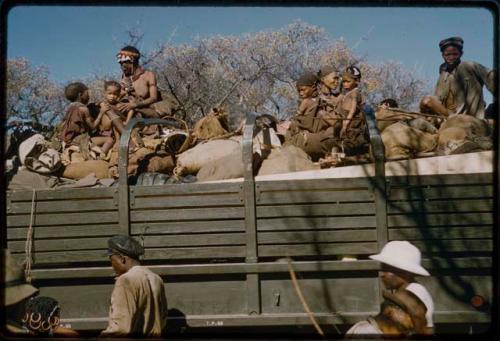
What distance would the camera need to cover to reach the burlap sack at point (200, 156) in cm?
447

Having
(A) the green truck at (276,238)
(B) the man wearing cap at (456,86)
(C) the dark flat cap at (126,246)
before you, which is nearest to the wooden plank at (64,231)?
(A) the green truck at (276,238)

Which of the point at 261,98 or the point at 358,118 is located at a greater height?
the point at 261,98

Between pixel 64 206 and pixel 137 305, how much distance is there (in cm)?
93

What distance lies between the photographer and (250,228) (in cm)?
393

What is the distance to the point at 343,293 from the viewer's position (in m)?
3.91

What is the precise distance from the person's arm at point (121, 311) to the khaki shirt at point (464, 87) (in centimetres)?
304

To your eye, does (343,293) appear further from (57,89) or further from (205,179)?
(57,89)

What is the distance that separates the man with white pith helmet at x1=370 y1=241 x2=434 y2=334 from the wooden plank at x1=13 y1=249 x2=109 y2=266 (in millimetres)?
1840

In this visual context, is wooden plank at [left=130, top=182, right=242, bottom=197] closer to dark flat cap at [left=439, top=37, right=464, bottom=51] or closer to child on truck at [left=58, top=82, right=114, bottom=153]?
child on truck at [left=58, top=82, right=114, bottom=153]

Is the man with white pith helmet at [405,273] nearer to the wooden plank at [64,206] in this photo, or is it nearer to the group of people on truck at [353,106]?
the group of people on truck at [353,106]

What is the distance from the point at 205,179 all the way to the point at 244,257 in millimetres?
645

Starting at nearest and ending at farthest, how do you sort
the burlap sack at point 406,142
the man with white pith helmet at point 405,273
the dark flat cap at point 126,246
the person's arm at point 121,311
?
the man with white pith helmet at point 405,273, the person's arm at point 121,311, the dark flat cap at point 126,246, the burlap sack at point 406,142

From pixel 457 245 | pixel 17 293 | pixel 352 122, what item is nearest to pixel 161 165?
pixel 17 293

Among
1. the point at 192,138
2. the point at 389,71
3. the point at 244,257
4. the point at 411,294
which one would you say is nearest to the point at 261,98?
the point at 389,71
